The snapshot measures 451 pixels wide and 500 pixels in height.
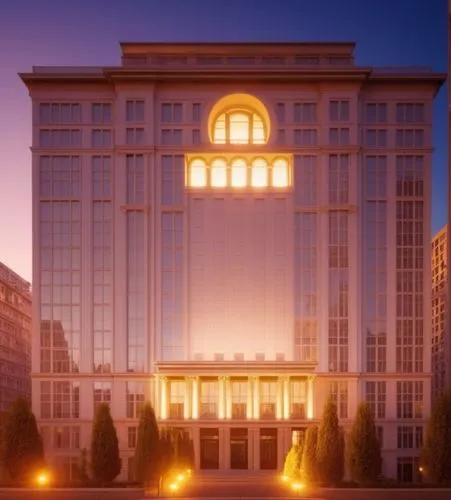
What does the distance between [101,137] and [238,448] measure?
2936 centimetres

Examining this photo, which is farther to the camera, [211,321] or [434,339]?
[434,339]

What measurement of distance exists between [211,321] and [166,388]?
6.95 metres

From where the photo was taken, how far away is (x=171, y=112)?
59.3m

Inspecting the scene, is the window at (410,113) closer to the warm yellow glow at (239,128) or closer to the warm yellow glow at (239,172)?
the warm yellow glow at (239,128)

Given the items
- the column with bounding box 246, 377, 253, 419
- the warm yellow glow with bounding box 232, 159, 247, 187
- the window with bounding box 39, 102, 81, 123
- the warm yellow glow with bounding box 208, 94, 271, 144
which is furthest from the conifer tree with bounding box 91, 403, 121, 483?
the window with bounding box 39, 102, 81, 123

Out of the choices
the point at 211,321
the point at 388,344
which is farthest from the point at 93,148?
the point at 388,344

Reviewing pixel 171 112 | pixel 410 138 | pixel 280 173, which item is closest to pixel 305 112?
pixel 280 173

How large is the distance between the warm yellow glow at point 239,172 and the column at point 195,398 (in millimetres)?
17685

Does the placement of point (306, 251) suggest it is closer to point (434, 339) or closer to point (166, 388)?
point (166, 388)

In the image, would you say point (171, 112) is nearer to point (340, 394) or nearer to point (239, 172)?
point (239, 172)

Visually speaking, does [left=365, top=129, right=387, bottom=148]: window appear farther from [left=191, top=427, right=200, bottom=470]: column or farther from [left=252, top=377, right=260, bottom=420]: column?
[left=191, top=427, right=200, bottom=470]: column

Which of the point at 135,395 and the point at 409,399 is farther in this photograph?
the point at 409,399

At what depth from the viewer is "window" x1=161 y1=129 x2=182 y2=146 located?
59062 mm

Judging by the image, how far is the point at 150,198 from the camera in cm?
5866
